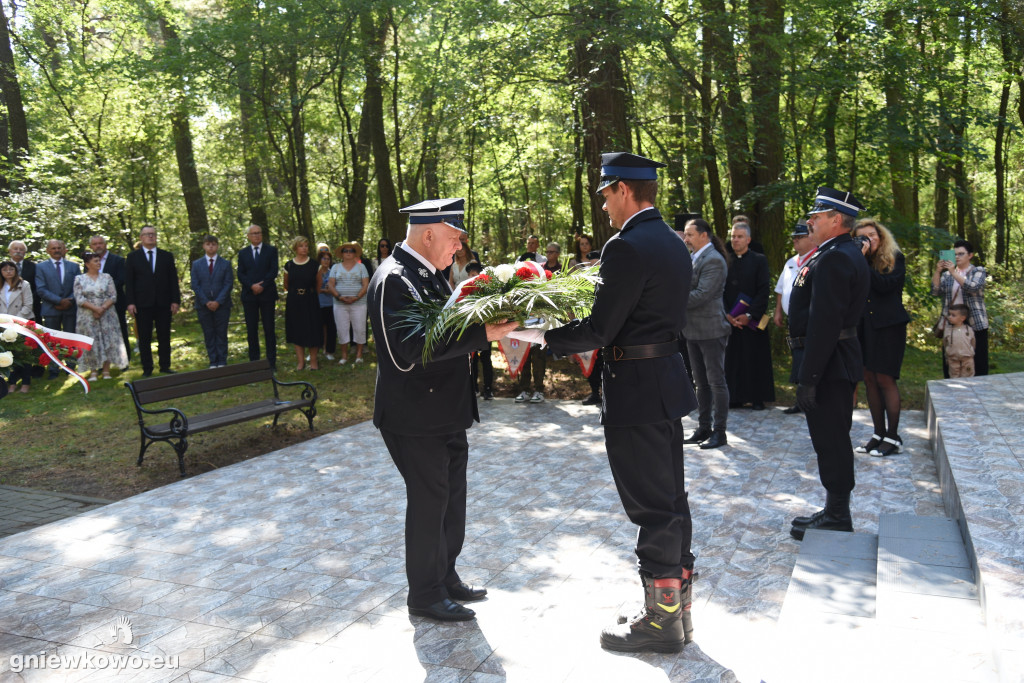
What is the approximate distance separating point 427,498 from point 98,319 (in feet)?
32.7

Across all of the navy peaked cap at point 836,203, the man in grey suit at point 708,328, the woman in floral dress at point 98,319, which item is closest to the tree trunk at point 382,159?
the woman in floral dress at point 98,319

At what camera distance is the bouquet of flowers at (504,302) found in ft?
12.1

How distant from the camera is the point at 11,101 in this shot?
647 inches

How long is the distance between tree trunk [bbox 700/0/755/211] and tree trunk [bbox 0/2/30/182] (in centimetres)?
1325

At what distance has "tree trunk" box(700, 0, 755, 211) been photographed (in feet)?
37.6

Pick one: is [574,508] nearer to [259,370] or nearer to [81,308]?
[259,370]

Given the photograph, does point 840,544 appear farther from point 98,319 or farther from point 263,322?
Answer: point 98,319

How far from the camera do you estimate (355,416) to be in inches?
395

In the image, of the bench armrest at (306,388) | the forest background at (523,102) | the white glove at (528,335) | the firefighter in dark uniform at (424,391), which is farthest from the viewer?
the forest background at (523,102)

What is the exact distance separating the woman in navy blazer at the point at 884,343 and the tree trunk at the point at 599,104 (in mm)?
4727

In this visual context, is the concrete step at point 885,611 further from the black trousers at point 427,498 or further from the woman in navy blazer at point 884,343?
the woman in navy blazer at point 884,343

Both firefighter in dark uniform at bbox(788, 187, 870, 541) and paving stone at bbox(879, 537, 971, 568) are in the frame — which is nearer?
paving stone at bbox(879, 537, 971, 568)

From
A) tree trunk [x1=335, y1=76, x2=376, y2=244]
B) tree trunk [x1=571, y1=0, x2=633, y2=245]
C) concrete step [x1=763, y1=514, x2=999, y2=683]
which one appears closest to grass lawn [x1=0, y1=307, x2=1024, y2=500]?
tree trunk [x1=571, y1=0, x2=633, y2=245]

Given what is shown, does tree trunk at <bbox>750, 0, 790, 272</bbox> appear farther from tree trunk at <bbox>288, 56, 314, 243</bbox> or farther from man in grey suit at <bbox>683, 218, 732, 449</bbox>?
tree trunk at <bbox>288, 56, 314, 243</bbox>
